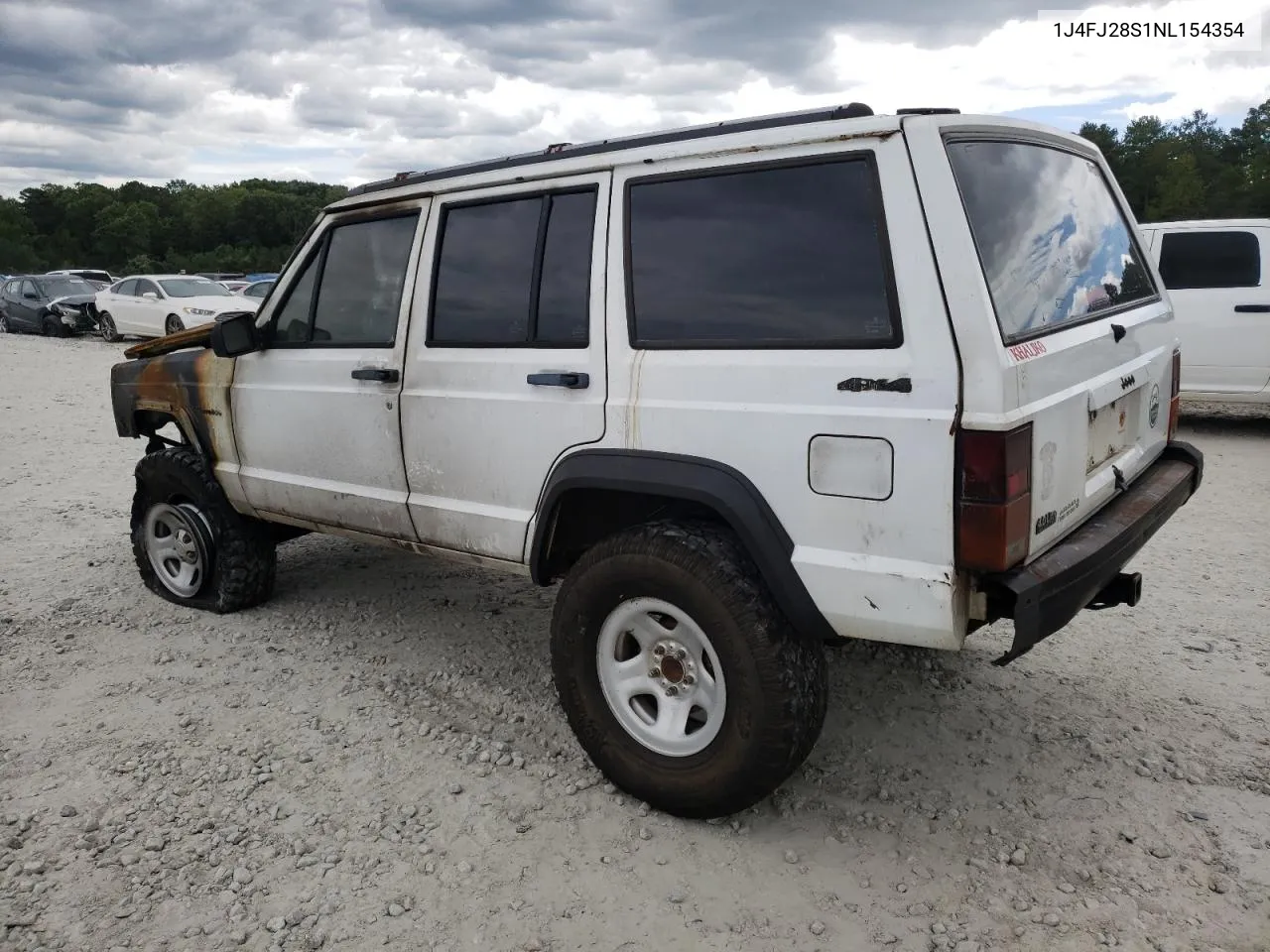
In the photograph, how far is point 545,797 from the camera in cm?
306

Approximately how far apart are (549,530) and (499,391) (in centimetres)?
54

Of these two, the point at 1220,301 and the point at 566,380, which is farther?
the point at 1220,301

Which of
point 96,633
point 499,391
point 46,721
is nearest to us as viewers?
point 499,391

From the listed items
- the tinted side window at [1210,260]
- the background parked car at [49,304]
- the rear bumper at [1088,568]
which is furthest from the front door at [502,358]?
the background parked car at [49,304]

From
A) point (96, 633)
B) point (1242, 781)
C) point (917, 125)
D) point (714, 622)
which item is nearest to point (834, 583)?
point (714, 622)

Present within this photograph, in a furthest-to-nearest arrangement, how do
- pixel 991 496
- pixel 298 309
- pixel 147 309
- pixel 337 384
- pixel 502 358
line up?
pixel 147 309, pixel 298 309, pixel 337 384, pixel 502 358, pixel 991 496

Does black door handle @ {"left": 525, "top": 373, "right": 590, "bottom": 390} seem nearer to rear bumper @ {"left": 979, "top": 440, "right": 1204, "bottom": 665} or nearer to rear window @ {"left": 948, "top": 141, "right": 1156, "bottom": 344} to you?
rear window @ {"left": 948, "top": 141, "right": 1156, "bottom": 344}

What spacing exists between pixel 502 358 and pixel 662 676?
1244mm

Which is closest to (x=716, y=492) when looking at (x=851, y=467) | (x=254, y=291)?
(x=851, y=467)

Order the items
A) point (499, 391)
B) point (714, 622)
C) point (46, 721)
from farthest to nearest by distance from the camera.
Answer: point (46, 721), point (499, 391), point (714, 622)

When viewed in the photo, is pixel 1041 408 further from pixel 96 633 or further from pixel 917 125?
pixel 96 633

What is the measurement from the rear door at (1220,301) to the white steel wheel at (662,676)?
7585mm

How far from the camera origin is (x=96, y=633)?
4449 millimetres

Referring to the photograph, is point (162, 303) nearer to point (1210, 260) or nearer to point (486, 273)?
point (486, 273)
